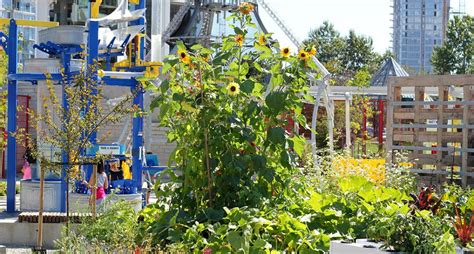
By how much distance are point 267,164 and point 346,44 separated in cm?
8616

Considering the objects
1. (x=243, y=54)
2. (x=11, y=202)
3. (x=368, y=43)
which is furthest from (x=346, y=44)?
(x=243, y=54)

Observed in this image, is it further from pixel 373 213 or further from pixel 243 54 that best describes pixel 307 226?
pixel 243 54

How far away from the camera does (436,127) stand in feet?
54.4

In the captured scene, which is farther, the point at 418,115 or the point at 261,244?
the point at 418,115

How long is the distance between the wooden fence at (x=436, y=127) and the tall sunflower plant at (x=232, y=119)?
634 cm

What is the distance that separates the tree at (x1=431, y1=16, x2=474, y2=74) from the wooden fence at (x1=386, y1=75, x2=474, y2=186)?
65051 millimetres

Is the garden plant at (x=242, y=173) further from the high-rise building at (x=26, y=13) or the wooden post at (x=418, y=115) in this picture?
the high-rise building at (x=26, y=13)

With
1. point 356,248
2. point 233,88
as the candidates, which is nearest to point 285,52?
point 233,88

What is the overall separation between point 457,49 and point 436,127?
2648 inches

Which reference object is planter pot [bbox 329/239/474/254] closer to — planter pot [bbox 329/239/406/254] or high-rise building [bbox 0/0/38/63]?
planter pot [bbox 329/239/406/254]

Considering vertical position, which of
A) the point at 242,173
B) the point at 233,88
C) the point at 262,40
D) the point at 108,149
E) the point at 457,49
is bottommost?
the point at 108,149

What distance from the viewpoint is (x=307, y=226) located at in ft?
28.6

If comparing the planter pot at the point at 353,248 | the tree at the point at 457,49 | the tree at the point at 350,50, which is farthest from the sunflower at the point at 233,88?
the tree at the point at 350,50

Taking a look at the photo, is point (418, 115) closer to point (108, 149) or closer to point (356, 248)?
point (108, 149)
